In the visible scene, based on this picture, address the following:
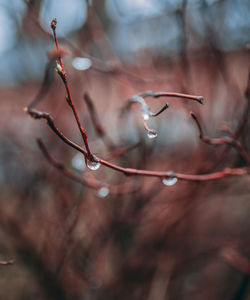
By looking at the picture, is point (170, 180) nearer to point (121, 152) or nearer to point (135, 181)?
point (121, 152)

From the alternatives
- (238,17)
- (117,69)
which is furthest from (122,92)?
(238,17)

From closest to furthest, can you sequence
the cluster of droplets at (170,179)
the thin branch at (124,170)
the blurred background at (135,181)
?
the thin branch at (124,170)
the cluster of droplets at (170,179)
the blurred background at (135,181)

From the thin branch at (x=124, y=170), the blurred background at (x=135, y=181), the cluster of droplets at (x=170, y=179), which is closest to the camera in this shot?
the thin branch at (x=124, y=170)

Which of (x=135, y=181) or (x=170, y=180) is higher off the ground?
(x=170, y=180)

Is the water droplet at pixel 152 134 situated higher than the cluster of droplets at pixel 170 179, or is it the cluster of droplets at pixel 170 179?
the water droplet at pixel 152 134

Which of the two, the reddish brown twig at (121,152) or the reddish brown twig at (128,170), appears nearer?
the reddish brown twig at (128,170)

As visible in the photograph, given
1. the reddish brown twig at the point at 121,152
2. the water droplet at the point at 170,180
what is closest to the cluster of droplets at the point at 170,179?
the water droplet at the point at 170,180

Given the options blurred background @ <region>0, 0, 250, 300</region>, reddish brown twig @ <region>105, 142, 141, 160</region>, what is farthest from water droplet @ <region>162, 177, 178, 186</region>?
blurred background @ <region>0, 0, 250, 300</region>

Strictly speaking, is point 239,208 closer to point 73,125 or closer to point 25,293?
point 73,125

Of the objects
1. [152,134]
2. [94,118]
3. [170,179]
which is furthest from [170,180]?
[94,118]

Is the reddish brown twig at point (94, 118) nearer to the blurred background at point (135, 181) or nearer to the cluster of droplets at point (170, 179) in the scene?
the blurred background at point (135, 181)

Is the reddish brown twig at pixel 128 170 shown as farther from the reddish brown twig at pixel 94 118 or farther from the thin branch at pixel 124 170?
the reddish brown twig at pixel 94 118
